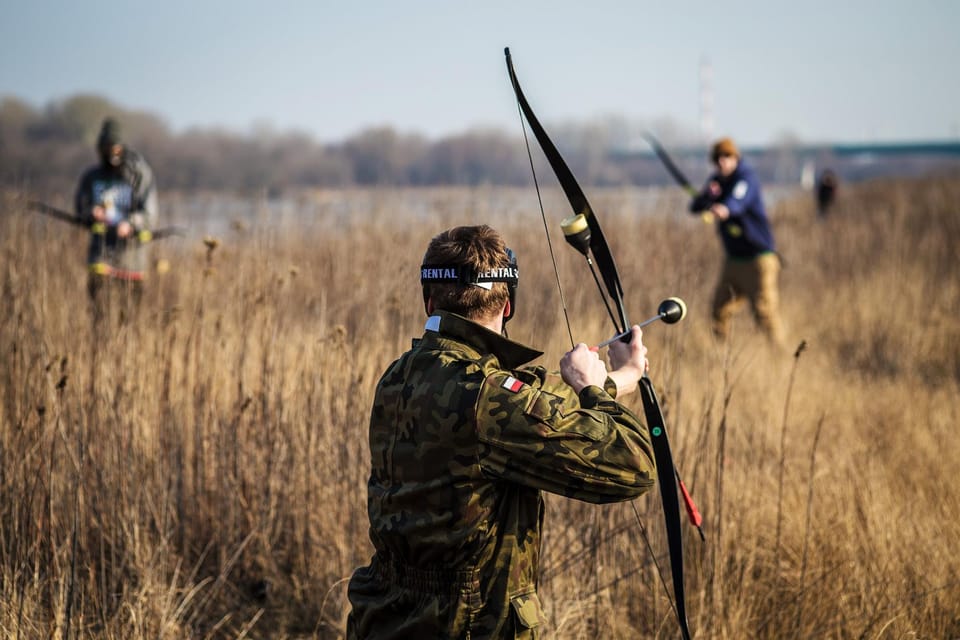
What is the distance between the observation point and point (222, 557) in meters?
2.93

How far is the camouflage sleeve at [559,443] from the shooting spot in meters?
1.50

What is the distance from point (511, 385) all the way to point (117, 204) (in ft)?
17.2

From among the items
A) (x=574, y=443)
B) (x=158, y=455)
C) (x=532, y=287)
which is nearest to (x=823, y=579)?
(x=574, y=443)

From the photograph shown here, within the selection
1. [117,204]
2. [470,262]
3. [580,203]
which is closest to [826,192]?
[117,204]

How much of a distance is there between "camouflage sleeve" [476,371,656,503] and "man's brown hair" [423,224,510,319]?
169mm

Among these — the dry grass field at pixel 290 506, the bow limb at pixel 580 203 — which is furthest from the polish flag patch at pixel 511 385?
the dry grass field at pixel 290 506

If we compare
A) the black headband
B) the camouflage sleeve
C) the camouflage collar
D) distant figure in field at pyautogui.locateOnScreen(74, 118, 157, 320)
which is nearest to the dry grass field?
the camouflage sleeve

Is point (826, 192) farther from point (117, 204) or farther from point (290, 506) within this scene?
point (290, 506)

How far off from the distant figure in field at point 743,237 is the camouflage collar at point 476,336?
16.1ft

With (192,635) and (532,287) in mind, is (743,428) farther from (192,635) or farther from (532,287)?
(532,287)

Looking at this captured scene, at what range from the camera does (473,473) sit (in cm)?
156

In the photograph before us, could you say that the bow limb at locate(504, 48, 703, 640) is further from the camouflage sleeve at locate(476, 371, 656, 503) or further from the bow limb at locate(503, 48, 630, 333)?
the camouflage sleeve at locate(476, 371, 656, 503)

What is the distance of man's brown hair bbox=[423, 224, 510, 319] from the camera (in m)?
1.65

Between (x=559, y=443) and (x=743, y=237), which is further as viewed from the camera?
(x=743, y=237)
